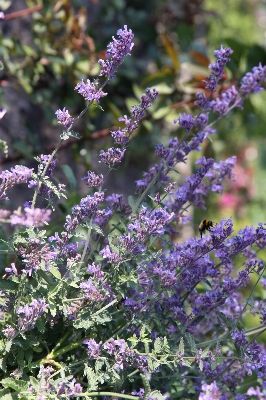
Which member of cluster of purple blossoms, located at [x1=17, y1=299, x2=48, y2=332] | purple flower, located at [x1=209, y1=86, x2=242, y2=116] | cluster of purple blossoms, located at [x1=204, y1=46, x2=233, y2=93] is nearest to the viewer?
cluster of purple blossoms, located at [x1=17, y1=299, x2=48, y2=332]

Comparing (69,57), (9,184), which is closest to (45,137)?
(69,57)

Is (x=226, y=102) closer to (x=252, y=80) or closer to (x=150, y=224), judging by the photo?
(x=252, y=80)

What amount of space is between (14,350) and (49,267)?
0.22m

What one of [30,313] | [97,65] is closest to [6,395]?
[30,313]

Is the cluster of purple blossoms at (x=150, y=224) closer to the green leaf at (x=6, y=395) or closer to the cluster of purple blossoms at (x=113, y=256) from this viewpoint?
the cluster of purple blossoms at (x=113, y=256)

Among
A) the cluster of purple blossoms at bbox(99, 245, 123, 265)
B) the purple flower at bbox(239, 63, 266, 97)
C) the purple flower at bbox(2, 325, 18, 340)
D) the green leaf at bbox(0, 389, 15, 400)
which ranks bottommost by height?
the green leaf at bbox(0, 389, 15, 400)

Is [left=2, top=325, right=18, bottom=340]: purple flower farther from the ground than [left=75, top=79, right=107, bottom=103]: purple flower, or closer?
closer

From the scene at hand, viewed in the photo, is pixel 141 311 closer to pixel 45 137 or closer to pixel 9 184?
pixel 9 184

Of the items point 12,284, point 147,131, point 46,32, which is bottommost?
point 12,284

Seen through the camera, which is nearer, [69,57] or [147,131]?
[69,57]

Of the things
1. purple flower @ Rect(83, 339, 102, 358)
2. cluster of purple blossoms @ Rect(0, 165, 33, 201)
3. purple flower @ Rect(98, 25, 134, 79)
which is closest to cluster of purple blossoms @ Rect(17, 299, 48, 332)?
purple flower @ Rect(83, 339, 102, 358)

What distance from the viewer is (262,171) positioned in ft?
18.4

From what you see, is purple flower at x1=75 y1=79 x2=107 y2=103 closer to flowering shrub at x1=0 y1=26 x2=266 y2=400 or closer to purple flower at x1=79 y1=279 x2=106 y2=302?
flowering shrub at x1=0 y1=26 x2=266 y2=400

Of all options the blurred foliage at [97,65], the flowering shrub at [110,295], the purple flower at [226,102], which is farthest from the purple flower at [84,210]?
the blurred foliage at [97,65]
